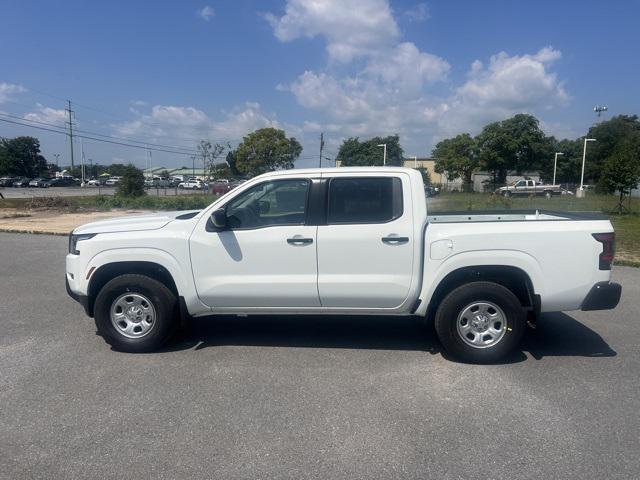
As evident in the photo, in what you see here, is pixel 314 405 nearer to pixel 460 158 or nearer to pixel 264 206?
pixel 264 206

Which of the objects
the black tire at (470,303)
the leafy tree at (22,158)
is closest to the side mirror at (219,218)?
the black tire at (470,303)

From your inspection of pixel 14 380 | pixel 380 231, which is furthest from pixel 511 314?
pixel 14 380

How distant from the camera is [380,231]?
5004mm

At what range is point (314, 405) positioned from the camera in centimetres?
417

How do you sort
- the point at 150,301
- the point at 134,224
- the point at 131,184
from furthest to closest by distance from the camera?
the point at 131,184 → the point at 134,224 → the point at 150,301

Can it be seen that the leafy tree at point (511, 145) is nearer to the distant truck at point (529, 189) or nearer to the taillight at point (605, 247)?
the distant truck at point (529, 189)

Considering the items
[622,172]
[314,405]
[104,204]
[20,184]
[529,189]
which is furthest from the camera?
[20,184]

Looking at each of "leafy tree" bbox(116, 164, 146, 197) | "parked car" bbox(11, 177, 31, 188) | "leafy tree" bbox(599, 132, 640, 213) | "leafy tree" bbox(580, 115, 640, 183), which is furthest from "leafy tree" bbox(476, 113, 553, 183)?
"parked car" bbox(11, 177, 31, 188)

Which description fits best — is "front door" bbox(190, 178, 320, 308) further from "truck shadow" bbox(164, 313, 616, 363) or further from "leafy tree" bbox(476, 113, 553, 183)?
"leafy tree" bbox(476, 113, 553, 183)

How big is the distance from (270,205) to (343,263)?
1.01m

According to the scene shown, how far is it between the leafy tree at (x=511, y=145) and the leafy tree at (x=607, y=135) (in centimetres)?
1003

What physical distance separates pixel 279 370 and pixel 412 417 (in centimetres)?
145

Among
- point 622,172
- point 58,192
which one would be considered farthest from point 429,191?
point 58,192

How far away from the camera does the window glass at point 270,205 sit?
520 centimetres
